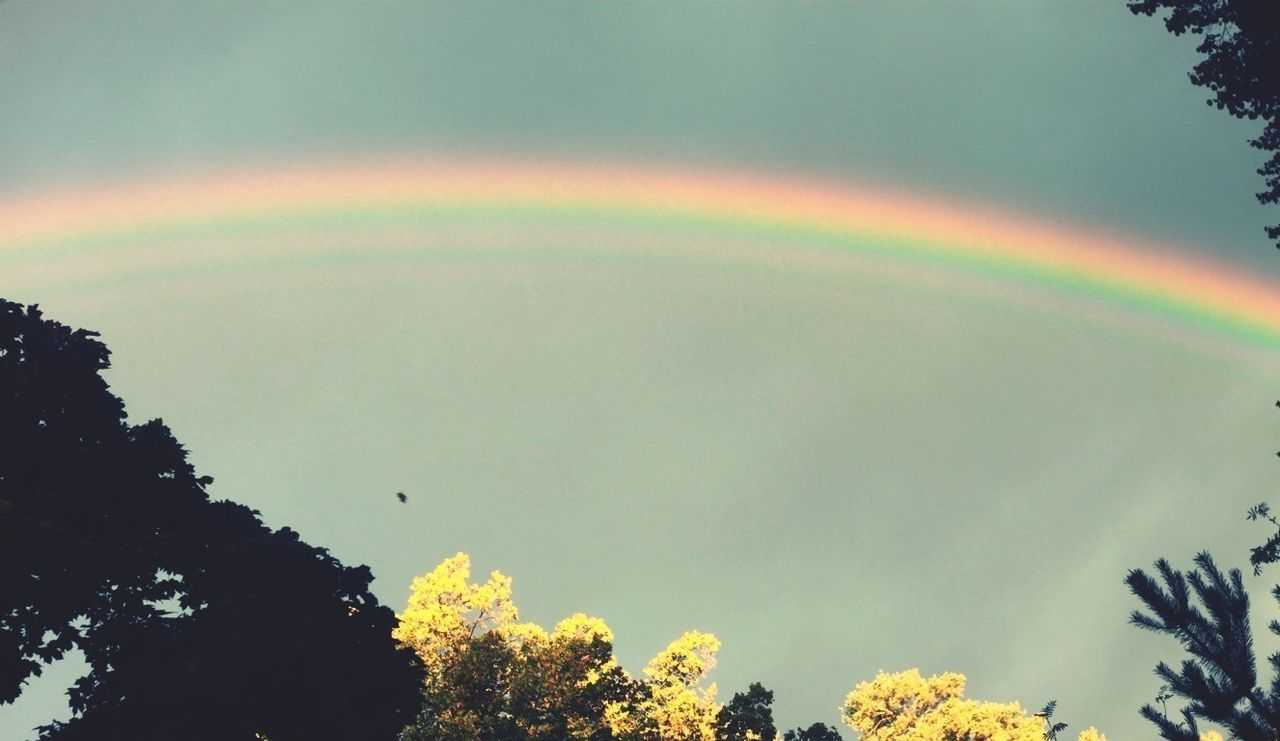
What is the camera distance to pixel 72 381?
73.8 ft

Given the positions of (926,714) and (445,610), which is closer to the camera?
(445,610)

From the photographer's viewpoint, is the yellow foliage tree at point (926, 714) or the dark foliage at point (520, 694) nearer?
the dark foliage at point (520, 694)

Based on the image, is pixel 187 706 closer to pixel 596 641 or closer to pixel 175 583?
pixel 175 583

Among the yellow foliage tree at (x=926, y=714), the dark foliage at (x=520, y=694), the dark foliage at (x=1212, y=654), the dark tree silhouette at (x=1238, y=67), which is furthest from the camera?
the yellow foliage tree at (x=926, y=714)

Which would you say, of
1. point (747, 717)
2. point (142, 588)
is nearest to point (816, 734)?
point (747, 717)

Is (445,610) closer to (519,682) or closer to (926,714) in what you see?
(519,682)

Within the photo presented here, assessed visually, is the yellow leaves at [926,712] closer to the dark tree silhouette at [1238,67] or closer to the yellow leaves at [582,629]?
the yellow leaves at [582,629]

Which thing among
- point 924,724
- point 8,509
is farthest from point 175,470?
point 924,724

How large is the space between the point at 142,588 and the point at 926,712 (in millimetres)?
56217

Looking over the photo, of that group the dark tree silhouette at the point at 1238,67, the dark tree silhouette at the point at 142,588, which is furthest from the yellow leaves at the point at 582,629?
the dark tree silhouette at the point at 1238,67

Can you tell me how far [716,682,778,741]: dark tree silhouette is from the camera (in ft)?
133

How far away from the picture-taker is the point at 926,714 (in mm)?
65875

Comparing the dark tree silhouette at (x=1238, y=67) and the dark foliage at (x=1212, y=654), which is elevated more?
the dark tree silhouette at (x=1238, y=67)

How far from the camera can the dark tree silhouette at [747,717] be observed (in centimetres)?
4041
